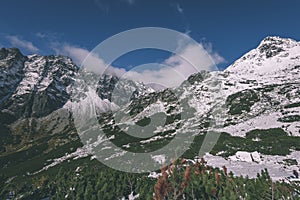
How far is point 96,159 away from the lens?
7790 inches

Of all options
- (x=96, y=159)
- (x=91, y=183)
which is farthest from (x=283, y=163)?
(x=96, y=159)

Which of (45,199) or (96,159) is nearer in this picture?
(45,199)

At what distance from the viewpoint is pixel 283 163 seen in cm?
10706

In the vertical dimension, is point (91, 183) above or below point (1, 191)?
above

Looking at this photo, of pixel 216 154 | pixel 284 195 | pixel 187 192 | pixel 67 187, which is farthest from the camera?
pixel 216 154

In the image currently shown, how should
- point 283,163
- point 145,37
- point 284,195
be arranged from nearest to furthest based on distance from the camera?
point 145,37, point 284,195, point 283,163

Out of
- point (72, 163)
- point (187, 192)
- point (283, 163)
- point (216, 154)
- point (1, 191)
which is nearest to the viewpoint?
point (187, 192)

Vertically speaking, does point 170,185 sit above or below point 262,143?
below

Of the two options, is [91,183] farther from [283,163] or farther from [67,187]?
[283,163]

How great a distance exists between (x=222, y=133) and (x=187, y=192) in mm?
145089

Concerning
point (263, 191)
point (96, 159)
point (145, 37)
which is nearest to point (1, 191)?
point (145, 37)

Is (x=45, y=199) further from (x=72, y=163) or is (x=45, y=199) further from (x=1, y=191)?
(x=72, y=163)

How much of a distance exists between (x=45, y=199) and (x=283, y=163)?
308ft

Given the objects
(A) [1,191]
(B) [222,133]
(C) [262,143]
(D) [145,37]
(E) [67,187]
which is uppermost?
(B) [222,133]
